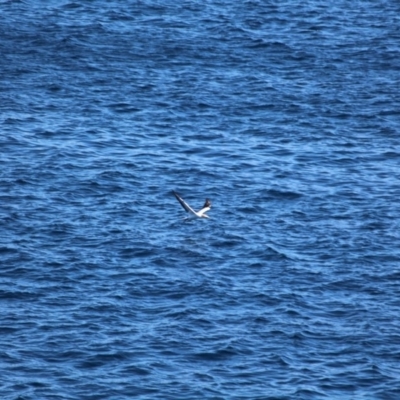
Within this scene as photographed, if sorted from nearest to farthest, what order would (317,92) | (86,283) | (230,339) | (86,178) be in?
(230,339) < (86,283) < (86,178) < (317,92)

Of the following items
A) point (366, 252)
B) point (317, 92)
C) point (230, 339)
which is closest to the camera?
point (230, 339)

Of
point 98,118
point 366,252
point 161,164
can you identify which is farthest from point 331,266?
point 98,118

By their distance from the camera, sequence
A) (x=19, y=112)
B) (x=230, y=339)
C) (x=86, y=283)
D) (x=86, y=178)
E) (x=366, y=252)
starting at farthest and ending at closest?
(x=19, y=112) < (x=86, y=178) < (x=366, y=252) < (x=86, y=283) < (x=230, y=339)

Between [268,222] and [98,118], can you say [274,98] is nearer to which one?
[98,118]

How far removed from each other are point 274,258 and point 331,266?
2549 millimetres

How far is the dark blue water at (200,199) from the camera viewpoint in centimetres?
4269

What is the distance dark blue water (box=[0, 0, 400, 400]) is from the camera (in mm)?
42688

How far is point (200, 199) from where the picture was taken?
57250 mm

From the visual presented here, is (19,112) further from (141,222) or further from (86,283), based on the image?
(86,283)

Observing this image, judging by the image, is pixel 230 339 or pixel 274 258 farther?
pixel 274 258

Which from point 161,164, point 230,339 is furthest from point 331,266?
point 161,164

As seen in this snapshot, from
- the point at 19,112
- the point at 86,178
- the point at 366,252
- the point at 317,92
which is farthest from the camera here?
the point at 317,92

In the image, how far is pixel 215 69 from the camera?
74562 mm

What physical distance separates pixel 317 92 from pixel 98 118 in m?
13.8
